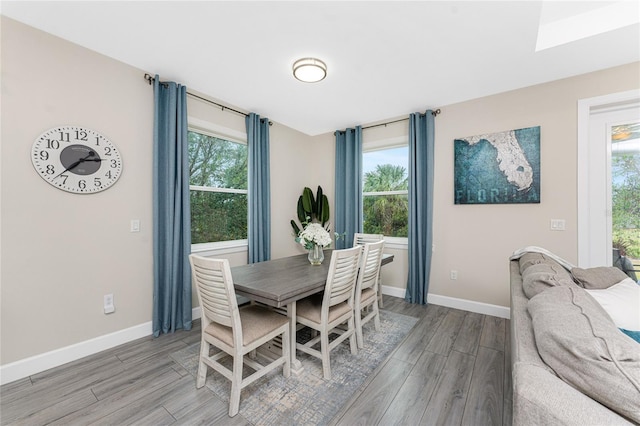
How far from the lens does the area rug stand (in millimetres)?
1633

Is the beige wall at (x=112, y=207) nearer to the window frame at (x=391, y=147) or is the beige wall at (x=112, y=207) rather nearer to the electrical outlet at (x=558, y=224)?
the electrical outlet at (x=558, y=224)

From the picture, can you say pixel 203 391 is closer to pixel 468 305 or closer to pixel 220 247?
pixel 220 247

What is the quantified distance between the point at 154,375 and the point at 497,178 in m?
3.91

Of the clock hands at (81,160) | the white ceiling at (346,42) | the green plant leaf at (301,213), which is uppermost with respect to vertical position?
the white ceiling at (346,42)

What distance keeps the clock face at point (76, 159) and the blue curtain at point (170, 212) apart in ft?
1.20

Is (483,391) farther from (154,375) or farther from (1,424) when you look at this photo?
(1,424)

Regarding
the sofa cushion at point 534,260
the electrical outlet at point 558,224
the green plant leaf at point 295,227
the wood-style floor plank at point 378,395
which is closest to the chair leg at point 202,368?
the wood-style floor plank at point 378,395

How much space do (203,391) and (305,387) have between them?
2.33 feet

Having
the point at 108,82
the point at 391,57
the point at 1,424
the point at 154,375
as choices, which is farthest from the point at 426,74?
the point at 1,424

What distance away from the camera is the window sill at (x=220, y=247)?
3.15m

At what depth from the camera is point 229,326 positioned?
5.65 feet

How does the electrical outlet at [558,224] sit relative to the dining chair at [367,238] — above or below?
above

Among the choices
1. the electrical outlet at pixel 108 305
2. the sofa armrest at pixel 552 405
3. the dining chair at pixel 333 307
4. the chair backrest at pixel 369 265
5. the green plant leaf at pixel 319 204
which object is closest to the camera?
the sofa armrest at pixel 552 405

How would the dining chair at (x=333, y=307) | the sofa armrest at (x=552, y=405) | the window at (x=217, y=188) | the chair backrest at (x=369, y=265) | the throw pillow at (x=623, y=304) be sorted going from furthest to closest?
the window at (x=217, y=188) < the chair backrest at (x=369, y=265) < the dining chair at (x=333, y=307) < the throw pillow at (x=623, y=304) < the sofa armrest at (x=552, y=405)
